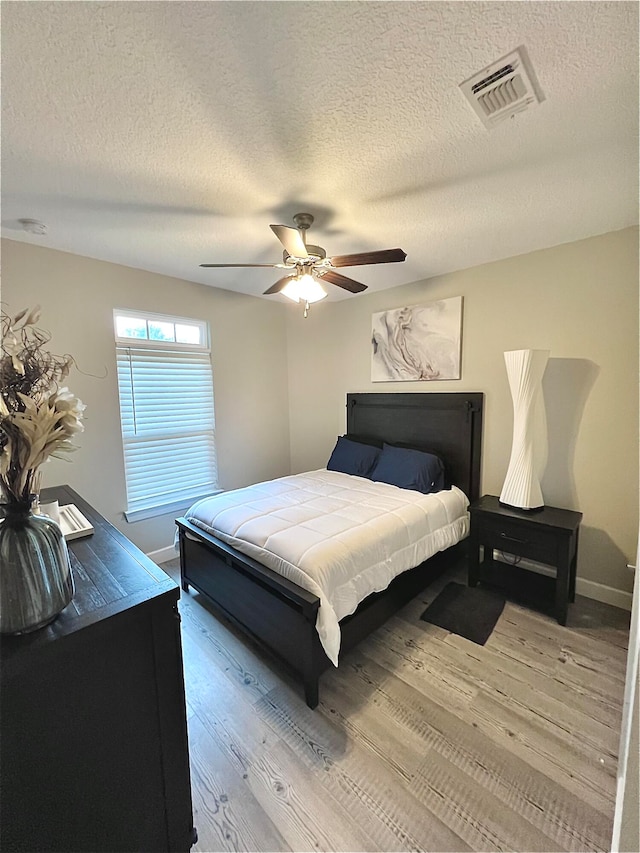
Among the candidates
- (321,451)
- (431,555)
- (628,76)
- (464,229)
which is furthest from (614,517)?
(321,451)

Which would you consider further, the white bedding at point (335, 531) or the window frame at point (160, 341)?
the window frame at point (160, 341)

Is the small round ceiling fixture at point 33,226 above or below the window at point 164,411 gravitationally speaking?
above

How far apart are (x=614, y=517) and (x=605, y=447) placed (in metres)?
0.49

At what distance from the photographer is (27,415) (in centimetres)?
80

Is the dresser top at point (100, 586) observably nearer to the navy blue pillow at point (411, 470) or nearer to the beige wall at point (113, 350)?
the beige wall at point (113, 350)

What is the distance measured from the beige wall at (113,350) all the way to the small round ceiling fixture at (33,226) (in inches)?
12.0

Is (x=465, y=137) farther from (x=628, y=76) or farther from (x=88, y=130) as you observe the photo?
(x=88, y=130)

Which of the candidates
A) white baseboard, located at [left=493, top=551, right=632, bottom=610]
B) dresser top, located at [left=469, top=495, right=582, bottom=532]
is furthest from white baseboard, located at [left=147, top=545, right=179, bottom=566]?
white baseboard, located at [left=493, top=551, right=632, bottom=610]

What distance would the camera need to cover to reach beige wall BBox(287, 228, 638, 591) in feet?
7.75

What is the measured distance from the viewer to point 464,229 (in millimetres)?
2312

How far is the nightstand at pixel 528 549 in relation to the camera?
7.50ft

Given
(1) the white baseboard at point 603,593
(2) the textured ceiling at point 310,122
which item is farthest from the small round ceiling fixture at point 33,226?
(1) the white baseboard at point 603,593

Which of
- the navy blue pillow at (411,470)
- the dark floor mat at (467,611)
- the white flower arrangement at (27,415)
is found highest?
the white flower arrangement at (27,415)

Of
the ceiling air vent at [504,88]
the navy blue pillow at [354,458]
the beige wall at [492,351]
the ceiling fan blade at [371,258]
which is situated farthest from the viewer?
the navy blue pillow at [354,458]
